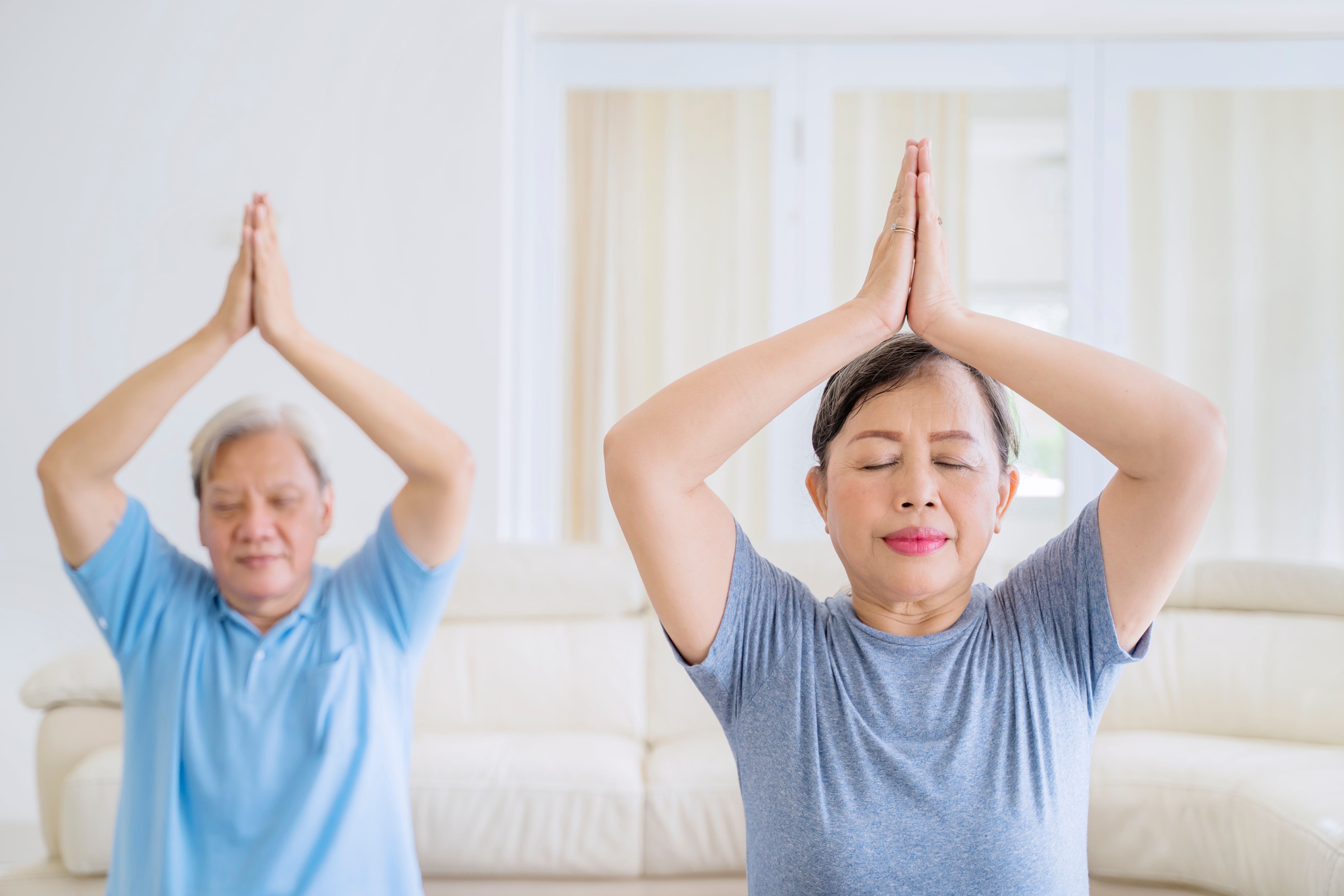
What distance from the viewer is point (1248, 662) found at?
239 centimetres

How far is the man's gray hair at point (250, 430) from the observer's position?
4.95ft

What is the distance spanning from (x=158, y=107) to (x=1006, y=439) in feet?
11.0

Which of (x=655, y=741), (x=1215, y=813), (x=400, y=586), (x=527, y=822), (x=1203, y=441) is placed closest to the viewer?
(x=1203, y=441)

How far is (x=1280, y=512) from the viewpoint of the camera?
3447mm

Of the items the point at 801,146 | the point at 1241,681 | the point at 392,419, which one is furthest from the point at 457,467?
the point at 801,146

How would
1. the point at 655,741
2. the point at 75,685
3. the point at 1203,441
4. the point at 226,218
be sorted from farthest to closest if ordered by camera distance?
1. the point at 226,218
2. the point at 655,741
3. the point at 75,685
4. the point at 1203,441

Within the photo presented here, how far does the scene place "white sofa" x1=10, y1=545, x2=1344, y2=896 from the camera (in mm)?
1936

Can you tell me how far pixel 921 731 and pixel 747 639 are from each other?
0.18 metres

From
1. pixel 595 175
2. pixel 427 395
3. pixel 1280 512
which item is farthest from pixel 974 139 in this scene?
pixel 427 395

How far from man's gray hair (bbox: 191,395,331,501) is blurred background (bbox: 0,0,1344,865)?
170 cm

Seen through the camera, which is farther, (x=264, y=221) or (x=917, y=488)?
(x=264, y=221)

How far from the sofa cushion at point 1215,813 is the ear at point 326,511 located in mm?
1376

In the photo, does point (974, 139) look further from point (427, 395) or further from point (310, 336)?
point (310, 336)

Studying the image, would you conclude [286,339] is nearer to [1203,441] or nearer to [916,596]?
[916,596]
